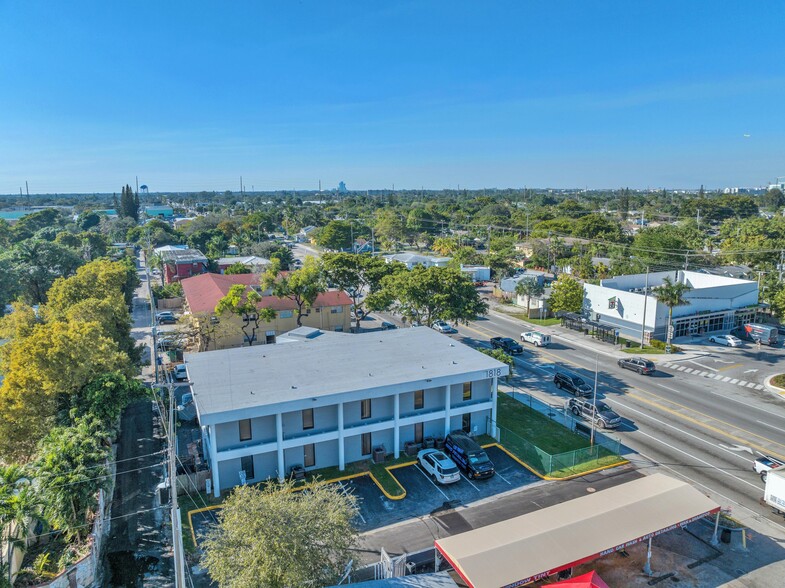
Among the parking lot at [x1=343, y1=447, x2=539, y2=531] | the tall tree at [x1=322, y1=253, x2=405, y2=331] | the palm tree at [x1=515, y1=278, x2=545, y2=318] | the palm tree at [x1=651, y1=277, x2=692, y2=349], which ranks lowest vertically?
the parking lot at [x1=343, y1=447, x2=539, y2=531]

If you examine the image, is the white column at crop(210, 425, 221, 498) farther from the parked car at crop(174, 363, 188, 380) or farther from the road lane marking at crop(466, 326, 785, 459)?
the road lane marking at crop(466, 326, 785, 459)

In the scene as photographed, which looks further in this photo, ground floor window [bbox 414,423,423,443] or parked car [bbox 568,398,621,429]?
parked car [bbox 568,398,621,429]

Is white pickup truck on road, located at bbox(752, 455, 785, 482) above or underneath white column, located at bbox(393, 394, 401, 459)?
underneath

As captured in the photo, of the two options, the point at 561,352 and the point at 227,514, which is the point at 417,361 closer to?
the point at 227,514

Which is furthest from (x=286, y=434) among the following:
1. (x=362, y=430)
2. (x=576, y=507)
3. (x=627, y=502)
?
(x=627, y=502)

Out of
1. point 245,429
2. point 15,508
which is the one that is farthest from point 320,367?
point 15,508

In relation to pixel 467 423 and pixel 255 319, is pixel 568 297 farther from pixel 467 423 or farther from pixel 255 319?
pixel 255 319

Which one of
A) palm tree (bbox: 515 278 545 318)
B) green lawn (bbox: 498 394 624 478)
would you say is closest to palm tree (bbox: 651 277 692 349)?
palm tree (bbox: 515 278 545 318)

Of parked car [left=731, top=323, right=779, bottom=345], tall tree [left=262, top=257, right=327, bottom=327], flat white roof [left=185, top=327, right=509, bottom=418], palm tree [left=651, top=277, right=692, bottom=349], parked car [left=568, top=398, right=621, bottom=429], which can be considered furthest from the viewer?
parked car [left=731, top=323, right=779, bottom=345]
